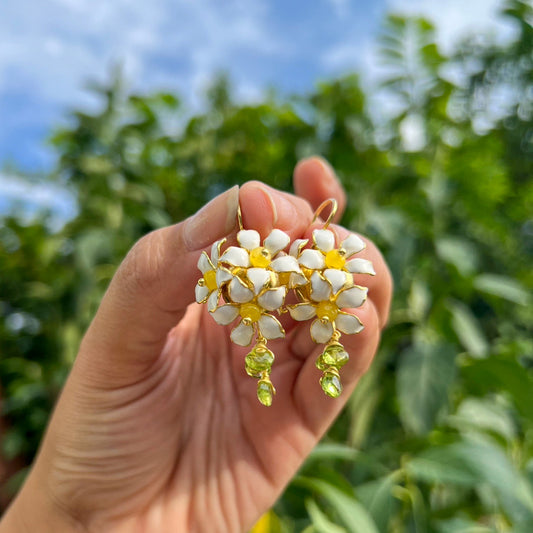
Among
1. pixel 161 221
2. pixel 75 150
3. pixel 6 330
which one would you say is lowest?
pixel 6 330

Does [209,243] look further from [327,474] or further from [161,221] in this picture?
[161,221]

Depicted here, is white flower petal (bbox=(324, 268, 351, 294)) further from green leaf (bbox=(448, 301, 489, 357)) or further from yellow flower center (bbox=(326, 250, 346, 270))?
green leaf (bbox=(448, 301, 489, 357))

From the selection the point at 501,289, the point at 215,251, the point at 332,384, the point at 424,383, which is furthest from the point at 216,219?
the point at 501,289

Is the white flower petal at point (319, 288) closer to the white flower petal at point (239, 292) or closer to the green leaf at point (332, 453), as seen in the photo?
the white flower petal at point (239, 292)

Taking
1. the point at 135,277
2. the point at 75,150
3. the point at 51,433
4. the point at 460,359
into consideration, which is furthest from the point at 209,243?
the point at 75,150

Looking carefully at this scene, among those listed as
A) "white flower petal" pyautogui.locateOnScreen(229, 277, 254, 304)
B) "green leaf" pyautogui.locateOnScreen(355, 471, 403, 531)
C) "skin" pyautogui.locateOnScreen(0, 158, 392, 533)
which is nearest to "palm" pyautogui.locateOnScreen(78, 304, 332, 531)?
"skin" pyautogui.locateOnScreen(0, 158, 392, 533)

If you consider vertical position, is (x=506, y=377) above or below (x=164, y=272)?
below

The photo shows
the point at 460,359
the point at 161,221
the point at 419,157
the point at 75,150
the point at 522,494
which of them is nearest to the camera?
the point at 522,494

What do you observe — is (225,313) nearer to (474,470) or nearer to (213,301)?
(213,301)
